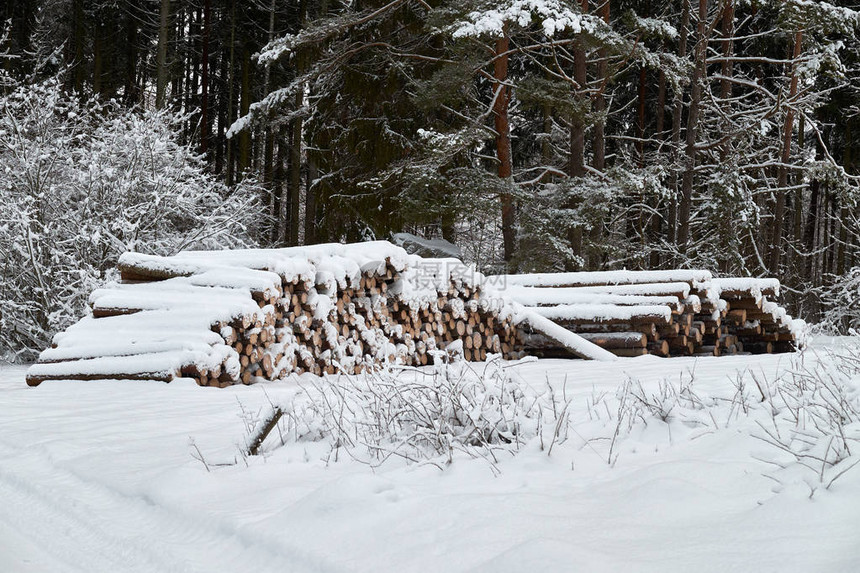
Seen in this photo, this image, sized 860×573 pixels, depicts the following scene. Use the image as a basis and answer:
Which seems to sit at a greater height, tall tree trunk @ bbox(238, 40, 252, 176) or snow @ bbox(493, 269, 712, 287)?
tall tree trunk @ bbox(238, 40, 252, 176)

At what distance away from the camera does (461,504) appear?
296 centimetres

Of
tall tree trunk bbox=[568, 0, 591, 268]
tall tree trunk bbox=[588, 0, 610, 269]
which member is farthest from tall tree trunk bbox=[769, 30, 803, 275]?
tall tree trunk bbox=[568, 0, 591, 268]

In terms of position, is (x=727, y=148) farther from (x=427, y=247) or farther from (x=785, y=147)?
(x=427, y=247)

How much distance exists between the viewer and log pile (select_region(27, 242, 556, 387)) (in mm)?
6781

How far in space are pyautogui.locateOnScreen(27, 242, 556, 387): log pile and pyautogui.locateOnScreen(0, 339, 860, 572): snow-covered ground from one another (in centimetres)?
222

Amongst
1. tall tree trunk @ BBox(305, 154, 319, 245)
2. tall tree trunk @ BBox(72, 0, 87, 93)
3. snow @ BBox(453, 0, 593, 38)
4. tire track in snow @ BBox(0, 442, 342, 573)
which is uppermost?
tall tree trunk @ BBox(72, 0, 87, 93)

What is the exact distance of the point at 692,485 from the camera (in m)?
2.96

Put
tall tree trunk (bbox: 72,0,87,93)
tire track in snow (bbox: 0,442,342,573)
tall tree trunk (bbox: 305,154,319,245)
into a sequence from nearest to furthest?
1. tire track in snow (bbox: 0,442,342,573)
2. tall tree trunk (bbox: 305,154,319,245)
3. tall tree trunk (bbox: 72,0,87,93)

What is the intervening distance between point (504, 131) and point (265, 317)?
32.0 feet

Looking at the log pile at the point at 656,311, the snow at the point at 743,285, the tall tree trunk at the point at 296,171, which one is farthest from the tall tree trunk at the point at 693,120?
the tall tree trunk at the point at 296,171

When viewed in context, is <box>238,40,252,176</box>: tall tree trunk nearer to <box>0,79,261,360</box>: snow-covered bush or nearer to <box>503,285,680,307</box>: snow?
<box>0,79,261,360</box>: snow-covered bush

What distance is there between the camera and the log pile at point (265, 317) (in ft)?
22.2

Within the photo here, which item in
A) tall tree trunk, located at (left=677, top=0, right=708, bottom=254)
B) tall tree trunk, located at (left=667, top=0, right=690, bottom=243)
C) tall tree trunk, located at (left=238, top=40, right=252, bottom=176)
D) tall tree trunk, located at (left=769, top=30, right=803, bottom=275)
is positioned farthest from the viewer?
tall tree trunk, located at (left=238, top=40, right=252, bottom=176)

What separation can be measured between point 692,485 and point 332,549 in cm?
136
